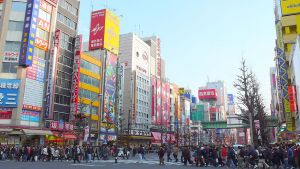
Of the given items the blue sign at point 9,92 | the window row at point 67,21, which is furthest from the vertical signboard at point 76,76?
the blue sign at point 9,92

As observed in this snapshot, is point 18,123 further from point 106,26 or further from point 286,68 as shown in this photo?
point 286,68

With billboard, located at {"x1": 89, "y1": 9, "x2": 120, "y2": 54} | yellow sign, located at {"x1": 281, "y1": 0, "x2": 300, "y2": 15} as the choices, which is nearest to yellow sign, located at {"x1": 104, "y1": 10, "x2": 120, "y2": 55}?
billboard, located at {"x1": 89, "y1": 9, "x2": 120, "y2": 54}

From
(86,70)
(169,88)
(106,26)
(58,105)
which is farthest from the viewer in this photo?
(169,88)

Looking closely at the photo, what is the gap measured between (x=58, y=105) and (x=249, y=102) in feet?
94.9

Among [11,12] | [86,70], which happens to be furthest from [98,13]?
[11,12]

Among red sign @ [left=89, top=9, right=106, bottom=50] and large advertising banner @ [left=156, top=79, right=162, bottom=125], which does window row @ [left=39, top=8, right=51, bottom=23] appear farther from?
large advertising banner @ [left=156, top=79, right=162, bottom=125]

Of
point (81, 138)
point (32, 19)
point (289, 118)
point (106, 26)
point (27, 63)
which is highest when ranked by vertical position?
point (106, 26)

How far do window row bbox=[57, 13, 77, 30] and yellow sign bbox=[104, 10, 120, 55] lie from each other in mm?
9320

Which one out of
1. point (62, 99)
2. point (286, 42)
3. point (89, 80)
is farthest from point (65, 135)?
point (286, 42)

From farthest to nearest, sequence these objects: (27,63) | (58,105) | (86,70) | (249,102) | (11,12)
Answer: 1. (86,70)
2. (58,105)
3. (11,12)
4. (27,63)
5. (249,102)

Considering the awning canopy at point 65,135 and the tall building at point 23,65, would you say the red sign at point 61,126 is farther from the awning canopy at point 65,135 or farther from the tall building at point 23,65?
the tall building at point 23,65

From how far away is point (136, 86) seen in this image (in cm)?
8356

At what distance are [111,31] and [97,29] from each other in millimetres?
3223

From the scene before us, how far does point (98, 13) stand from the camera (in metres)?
64.7
